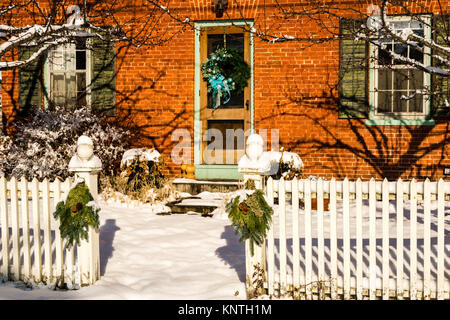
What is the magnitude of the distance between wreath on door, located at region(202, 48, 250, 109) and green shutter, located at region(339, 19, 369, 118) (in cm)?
192

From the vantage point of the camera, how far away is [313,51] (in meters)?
9.09

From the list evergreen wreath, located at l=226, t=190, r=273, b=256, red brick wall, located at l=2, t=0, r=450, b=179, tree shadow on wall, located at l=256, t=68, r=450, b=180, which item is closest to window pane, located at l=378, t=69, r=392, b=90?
tree shadow on wall, located at l=256, t=68, r=450, b=180

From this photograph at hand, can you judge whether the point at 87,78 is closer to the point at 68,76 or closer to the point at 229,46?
the point at 68,76

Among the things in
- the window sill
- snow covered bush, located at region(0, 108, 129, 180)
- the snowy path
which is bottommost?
the snowy path

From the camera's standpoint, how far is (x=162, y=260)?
215 inches

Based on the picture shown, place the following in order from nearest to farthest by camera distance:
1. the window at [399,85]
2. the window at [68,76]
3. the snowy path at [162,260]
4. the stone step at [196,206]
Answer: the snowy path at [162,260] → the stone step at [196,206] → the window at [399,85] → the window at [68,76]

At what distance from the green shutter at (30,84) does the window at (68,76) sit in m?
0.24

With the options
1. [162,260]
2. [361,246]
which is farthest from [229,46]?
[361,246]

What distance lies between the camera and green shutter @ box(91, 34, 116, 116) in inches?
390

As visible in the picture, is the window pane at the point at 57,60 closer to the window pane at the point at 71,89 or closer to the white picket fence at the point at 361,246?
the window pane at the point at 71,89

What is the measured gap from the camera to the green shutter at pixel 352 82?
351 inches

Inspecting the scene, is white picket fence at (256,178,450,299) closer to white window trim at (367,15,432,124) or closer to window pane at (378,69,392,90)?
white window trim at (367,15,432,124)

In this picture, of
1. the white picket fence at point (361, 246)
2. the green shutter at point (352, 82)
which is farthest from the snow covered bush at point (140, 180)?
the white picket fence at point (361, 246)
